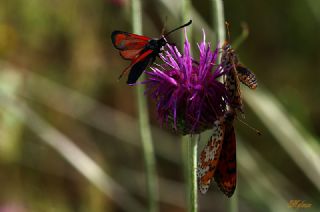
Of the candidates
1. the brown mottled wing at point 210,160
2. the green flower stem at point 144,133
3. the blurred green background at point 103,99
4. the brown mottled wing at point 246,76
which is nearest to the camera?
the brown mottled wing at point 210,160

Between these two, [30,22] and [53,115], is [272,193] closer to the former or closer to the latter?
[53,115]

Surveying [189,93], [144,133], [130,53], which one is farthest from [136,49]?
[144,133]

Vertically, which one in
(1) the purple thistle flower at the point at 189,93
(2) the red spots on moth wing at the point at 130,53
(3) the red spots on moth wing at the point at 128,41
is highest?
(3) the red spots on moth wing at the point at 128,41

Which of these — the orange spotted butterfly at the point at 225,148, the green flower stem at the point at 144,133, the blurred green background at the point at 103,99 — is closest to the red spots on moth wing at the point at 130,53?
the orange spotted butterfly at the point at 225,148

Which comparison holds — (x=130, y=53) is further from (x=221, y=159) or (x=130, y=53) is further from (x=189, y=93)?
(x=221, y=159)

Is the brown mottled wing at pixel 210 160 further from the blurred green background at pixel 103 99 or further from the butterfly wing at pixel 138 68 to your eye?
the blurred green background at pixel 103 99

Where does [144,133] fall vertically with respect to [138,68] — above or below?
below

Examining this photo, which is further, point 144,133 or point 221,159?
point 144,133
